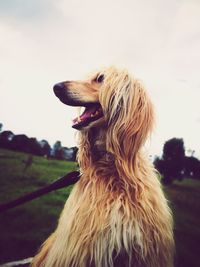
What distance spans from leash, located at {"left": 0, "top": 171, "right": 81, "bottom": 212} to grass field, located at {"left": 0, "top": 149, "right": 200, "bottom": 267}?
1.02m

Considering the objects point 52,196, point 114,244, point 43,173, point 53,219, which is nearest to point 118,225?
point 114,244

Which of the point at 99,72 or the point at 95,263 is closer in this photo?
the point at 95,263

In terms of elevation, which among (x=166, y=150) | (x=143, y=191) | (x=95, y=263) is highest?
(x=166, y=150)

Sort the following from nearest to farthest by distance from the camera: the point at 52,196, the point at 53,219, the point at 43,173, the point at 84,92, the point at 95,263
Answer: the point at 95,263 → the point at 84,92 → the point at 53,219 → the point at 52,196 → the point at 43,173

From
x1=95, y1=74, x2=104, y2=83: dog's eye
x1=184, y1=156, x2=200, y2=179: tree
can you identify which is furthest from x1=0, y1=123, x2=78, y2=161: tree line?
x1=95, y1=74, x2=104, y2=83: dog's eye

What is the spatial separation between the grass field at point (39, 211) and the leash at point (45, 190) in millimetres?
1024

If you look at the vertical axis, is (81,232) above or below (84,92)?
below

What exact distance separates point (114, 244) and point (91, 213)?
19 cm

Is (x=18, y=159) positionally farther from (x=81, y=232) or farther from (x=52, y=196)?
(x=81, y=232)

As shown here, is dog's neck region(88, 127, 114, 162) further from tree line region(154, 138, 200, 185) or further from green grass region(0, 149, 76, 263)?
tree line region(154, 138, 200, 185)

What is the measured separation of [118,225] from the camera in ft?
6.16

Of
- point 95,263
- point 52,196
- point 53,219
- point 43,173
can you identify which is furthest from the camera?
point 43,173

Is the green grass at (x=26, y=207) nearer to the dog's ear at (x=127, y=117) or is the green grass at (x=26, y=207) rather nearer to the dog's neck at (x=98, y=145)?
the dog's neck at (x=98, y=145)

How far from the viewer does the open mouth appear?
1.95 m
